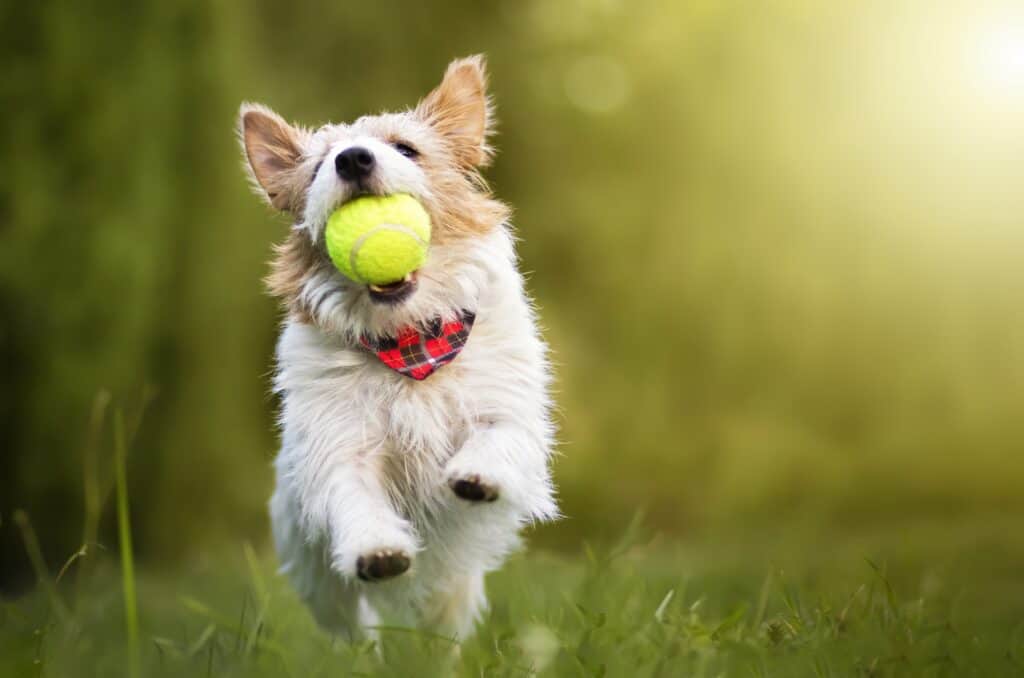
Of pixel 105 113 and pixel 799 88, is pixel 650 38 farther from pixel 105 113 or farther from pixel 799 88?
pixel 105 113

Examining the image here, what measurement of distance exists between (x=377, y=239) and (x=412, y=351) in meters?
0.32

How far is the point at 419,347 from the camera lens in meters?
2.56

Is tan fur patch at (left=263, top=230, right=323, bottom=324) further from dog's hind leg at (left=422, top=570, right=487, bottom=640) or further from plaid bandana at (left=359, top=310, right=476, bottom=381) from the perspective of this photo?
dog's hind leg at (left=422, top=570, right=487, bottom=640)

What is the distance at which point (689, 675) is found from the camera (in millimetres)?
2330

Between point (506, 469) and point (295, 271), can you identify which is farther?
point (295, 271)

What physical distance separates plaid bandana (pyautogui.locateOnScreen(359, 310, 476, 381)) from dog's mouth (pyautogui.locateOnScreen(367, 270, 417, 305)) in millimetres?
106

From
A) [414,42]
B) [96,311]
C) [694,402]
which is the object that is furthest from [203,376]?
[694,402]

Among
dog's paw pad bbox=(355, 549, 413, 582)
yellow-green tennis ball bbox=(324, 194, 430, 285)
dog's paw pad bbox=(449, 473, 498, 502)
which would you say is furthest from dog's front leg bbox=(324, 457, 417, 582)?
yellow-green tennis ball bbox=(324, 194, 430, 285)

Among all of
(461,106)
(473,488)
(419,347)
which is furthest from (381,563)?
(461,106)

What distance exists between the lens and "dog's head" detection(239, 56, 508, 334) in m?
2.46

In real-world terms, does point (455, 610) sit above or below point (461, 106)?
below

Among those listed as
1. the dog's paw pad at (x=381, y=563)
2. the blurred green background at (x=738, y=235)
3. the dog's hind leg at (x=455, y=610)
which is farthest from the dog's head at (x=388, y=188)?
the blurred green background at (x=738, y=235)

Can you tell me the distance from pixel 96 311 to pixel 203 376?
33.2 inches

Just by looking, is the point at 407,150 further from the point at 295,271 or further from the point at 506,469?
the point at 506,469
